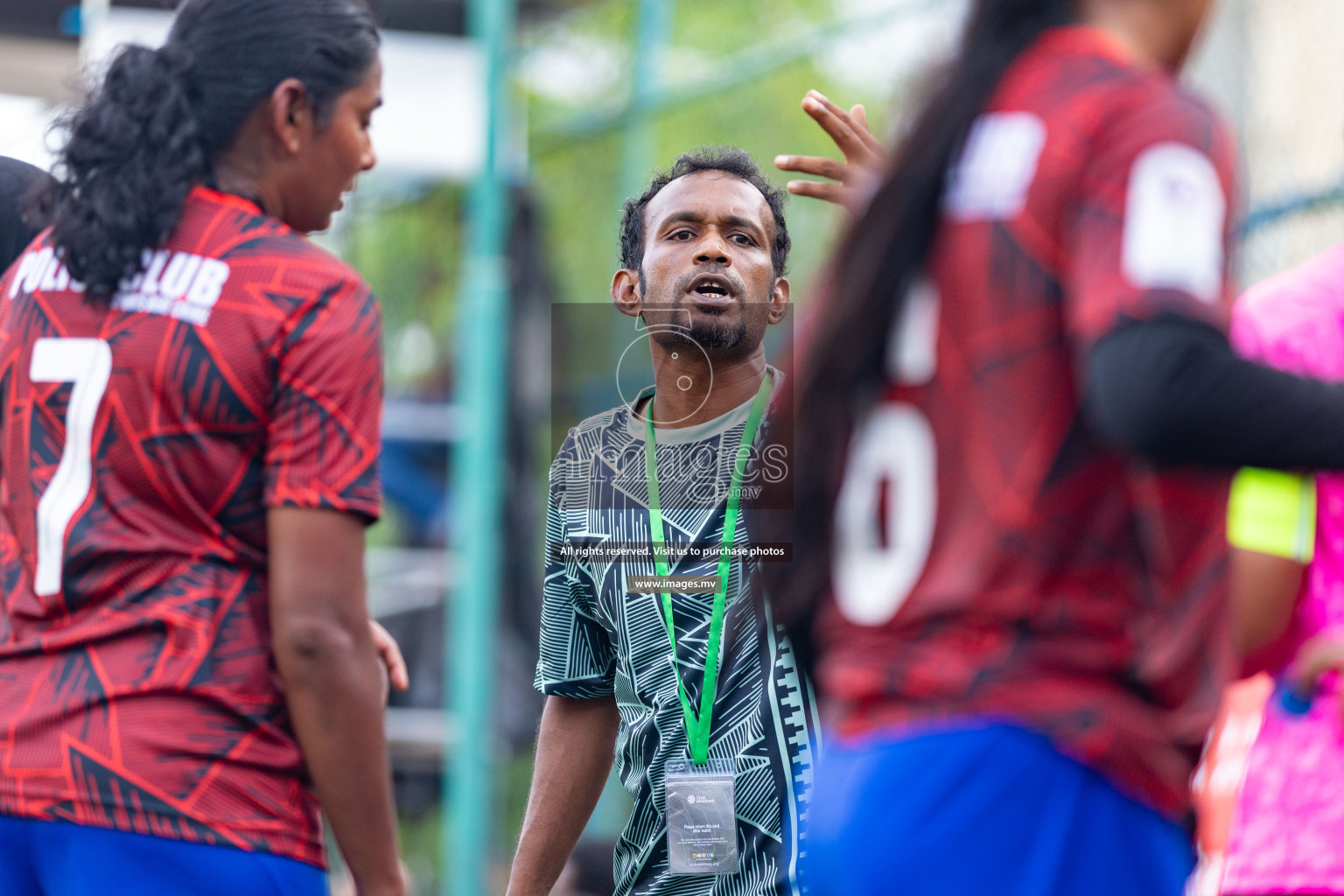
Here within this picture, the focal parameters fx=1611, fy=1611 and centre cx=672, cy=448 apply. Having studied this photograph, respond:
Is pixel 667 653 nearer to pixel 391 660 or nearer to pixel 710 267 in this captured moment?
pixel 391 660

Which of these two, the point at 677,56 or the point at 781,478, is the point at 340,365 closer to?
the point at 781,478

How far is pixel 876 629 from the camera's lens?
1.72m

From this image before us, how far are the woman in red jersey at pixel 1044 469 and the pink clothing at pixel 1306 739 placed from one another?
3.48 ft

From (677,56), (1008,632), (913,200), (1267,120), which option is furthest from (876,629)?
(677,56)

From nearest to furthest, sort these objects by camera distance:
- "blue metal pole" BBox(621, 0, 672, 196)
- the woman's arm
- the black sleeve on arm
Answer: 1. the black sleeve on arm
2. the woman's arm
3. "blue metal pole" BBox(621, 0, 672, 196)

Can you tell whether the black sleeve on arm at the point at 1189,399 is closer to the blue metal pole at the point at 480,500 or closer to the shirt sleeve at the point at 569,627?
the shirt sleeve at the point at 569,627

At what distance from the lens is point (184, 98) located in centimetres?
260

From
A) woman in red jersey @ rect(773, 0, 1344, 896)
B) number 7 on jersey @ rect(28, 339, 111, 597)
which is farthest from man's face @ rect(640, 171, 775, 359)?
woman in red jersey @ rect(773, 0, 1344, 896)

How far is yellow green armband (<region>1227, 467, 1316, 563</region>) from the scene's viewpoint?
259cm

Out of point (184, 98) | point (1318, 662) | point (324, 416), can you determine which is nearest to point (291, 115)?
point (184, 98)

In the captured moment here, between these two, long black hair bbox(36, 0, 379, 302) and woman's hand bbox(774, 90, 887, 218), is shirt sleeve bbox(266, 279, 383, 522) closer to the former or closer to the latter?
long black hair bbox(36, 0, 379, 302)

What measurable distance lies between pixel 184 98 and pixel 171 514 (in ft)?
2.25

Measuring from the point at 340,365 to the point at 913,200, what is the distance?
3.58 ft

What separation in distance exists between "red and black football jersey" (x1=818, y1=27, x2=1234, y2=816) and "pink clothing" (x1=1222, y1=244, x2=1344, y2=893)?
1.06 m
